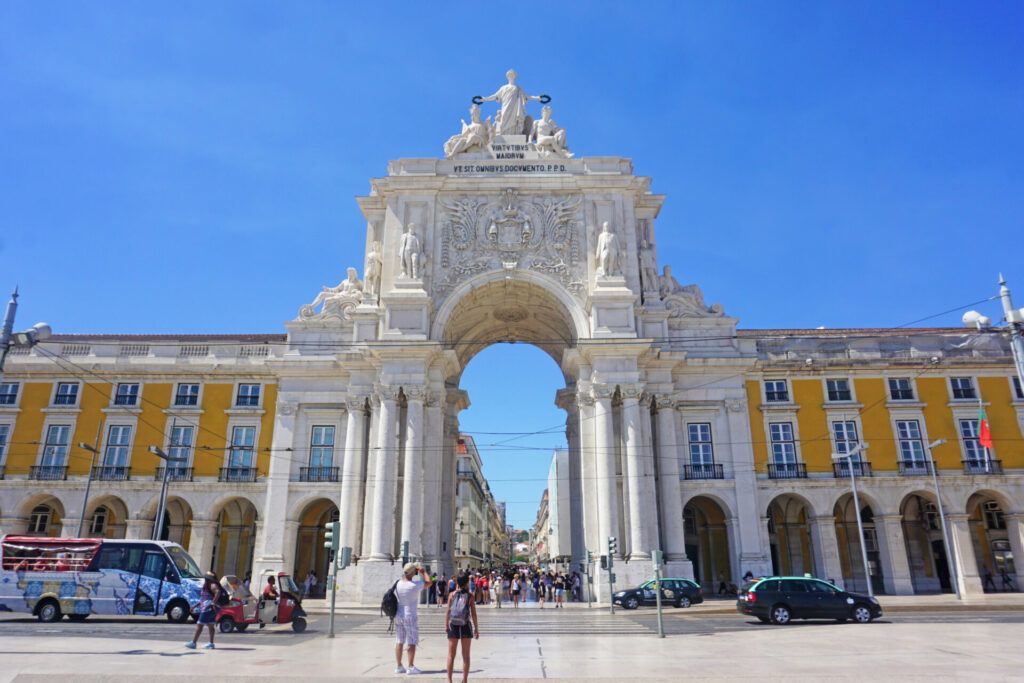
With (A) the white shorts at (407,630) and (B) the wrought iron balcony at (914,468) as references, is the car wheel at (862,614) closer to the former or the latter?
(A) the white shorts at (407,630)

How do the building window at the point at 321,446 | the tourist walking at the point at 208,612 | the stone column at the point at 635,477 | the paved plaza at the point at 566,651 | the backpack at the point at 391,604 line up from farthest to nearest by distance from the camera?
1. the building window at the point at 321,446
2. the stone column at the point at 635,477
3. the tourist walking at the point at 208,612
4. the backpack at the point at 391,604
5. the paved plaza at the point at 566,651

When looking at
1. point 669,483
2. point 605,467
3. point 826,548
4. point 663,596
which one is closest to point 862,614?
point 663,596

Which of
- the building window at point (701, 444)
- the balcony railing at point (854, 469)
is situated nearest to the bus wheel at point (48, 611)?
the building window at point (701, 444)

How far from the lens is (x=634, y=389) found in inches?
1363

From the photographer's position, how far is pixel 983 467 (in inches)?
1437

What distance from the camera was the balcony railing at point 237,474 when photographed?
3700cm

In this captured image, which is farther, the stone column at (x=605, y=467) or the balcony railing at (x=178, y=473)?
the balcony railing at (x=178, y=473)

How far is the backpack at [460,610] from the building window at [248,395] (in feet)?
102

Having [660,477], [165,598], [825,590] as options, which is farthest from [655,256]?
[165,598]

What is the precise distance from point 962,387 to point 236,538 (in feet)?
137

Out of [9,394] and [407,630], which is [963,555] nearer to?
[407,630]

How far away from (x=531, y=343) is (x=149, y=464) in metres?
23.0

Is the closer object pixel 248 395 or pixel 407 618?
pixel 407 618

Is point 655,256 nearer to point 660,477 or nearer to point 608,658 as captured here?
point 660,477
